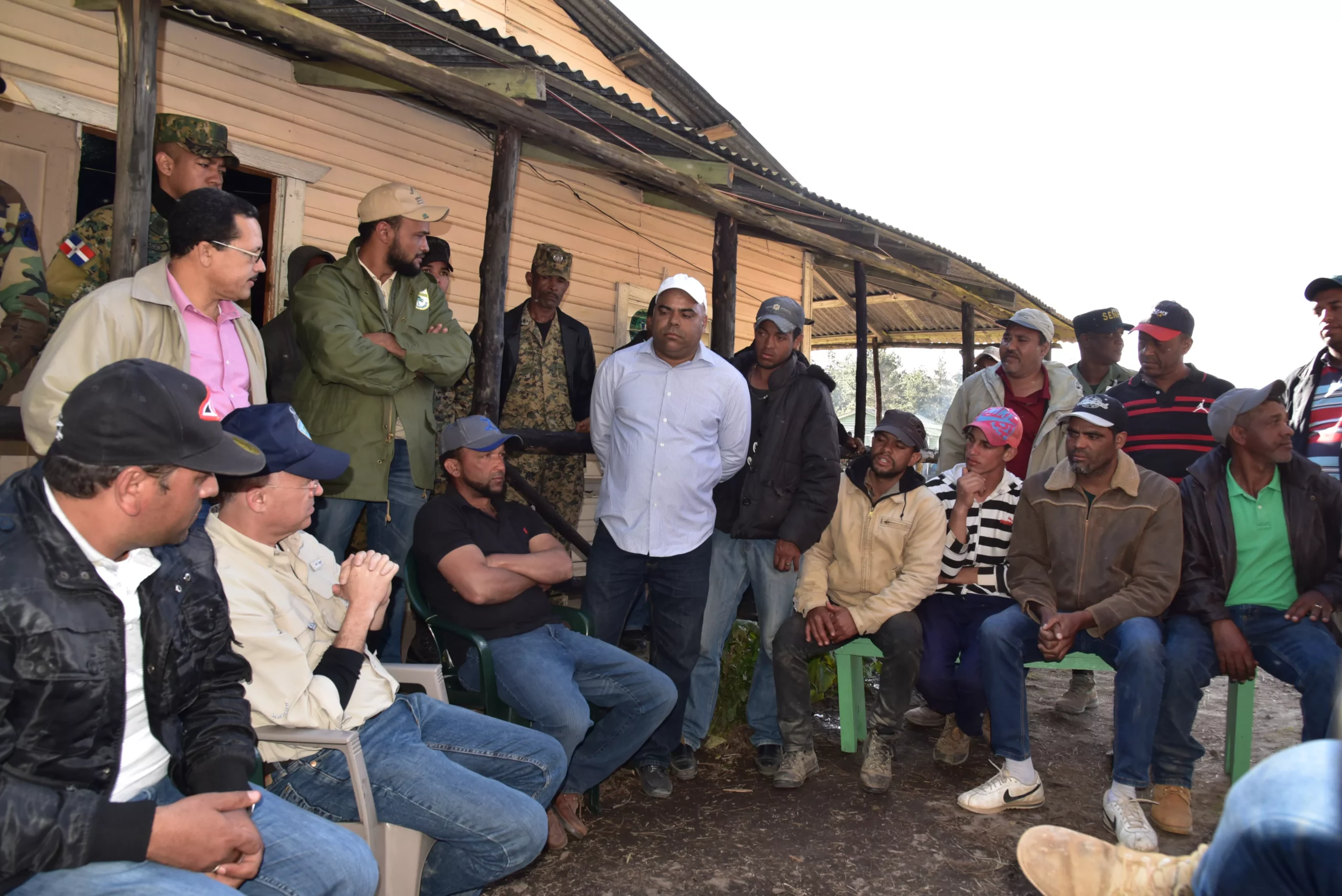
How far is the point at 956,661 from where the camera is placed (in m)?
4.66

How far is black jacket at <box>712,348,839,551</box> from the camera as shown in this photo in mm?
4566

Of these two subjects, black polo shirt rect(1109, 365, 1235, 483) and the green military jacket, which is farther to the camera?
black polo shirt rect(1109, 365, 1235, 483)

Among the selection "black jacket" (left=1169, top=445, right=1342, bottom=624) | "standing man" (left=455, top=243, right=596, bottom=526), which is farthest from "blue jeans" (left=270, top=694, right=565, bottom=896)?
"standing man" (left=455, top=243, right=596, bottom=526)

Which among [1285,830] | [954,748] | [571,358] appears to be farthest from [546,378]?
[1285,830]

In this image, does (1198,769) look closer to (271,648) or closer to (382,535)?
(382,535)

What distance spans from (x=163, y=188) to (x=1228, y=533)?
483cm

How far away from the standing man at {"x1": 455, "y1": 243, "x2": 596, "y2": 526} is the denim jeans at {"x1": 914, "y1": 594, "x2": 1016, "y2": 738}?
262cm

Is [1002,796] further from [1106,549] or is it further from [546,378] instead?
[546,378]

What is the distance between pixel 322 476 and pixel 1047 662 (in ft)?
10.9

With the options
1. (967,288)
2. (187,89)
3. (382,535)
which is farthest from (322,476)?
(967,288)

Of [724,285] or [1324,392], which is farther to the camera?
[724,285]

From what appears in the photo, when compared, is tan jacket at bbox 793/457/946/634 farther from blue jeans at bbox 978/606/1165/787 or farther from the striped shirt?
blue jeans at bbox 978/606/1165/787

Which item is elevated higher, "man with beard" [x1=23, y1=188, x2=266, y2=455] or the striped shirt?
"man with beard" [x1=23, y1=188, x2=266, y2=455]

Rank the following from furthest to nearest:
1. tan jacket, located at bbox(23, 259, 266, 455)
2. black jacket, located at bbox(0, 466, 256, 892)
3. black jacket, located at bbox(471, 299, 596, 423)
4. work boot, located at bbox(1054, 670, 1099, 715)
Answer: black jacket, located at bbox(471, 299, 596, 423)
work boot, located at bbox(1054, 670, 1099, 715)
tan jacket, located at bbox(23, 259, 266, 455)
black jacket, located at bbox(0, 466, 256, 892)
